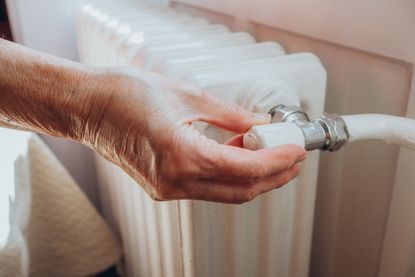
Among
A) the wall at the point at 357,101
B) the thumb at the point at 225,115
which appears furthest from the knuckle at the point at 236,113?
the wall at the point at 357,101

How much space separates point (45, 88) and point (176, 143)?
0.12 metres

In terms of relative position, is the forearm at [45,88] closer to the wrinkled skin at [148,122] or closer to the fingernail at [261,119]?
the wrinkled skin at [148,122]

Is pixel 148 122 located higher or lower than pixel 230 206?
higher

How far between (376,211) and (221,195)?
237 mm

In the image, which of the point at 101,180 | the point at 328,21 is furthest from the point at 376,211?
the point at 101,180

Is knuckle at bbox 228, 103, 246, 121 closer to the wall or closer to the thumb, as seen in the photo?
the thumb

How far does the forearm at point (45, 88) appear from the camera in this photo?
32 cm

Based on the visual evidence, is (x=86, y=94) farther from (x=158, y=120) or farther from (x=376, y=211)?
(x=376, y=211)

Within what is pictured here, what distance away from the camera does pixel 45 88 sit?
33 cm

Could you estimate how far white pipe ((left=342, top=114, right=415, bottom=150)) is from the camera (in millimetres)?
345

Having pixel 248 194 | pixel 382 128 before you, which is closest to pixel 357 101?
pixel 382 128

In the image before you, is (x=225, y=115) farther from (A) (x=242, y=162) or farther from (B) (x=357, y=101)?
(B) (x=357, y=101)

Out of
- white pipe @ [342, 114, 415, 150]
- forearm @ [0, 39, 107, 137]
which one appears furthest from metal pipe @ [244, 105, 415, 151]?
forearm @ [0, 39, 107, 137]

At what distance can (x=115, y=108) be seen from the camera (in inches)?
12.0
